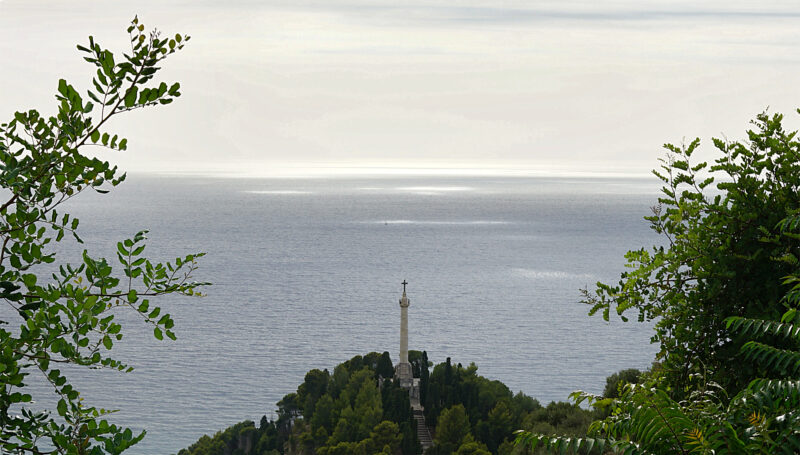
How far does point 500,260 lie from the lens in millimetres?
147000

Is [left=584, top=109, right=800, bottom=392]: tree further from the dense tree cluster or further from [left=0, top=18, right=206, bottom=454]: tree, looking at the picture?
[left=0, top=18, right=206, bottom=454]: tree

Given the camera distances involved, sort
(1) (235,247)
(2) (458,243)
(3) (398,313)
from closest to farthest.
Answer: (3) (398,313), (1) (235,247), (2) (458,243)

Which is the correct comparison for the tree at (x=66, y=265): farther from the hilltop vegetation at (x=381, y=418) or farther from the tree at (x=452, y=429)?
the tree at (x=452, y=429)

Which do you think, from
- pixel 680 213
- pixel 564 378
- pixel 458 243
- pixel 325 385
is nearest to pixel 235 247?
pixel 458 243

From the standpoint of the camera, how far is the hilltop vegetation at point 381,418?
42.2 metres

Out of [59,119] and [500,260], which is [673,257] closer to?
[59,119]

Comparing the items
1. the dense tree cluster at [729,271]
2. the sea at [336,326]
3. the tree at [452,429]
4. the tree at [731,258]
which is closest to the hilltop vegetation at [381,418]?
the tree at [452,429]

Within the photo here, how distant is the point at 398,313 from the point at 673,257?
91675 mm

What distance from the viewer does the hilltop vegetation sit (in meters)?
42.2

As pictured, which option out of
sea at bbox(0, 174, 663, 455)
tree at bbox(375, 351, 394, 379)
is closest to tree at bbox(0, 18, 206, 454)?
tree at bbox(375, 351, 394, 379)

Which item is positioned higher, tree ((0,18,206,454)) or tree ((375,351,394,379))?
tree ((0,18,206,454))

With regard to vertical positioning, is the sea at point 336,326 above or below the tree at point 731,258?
below

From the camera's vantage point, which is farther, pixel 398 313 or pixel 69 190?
pixel 398 313

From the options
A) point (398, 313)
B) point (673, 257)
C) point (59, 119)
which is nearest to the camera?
point (59, 119)
